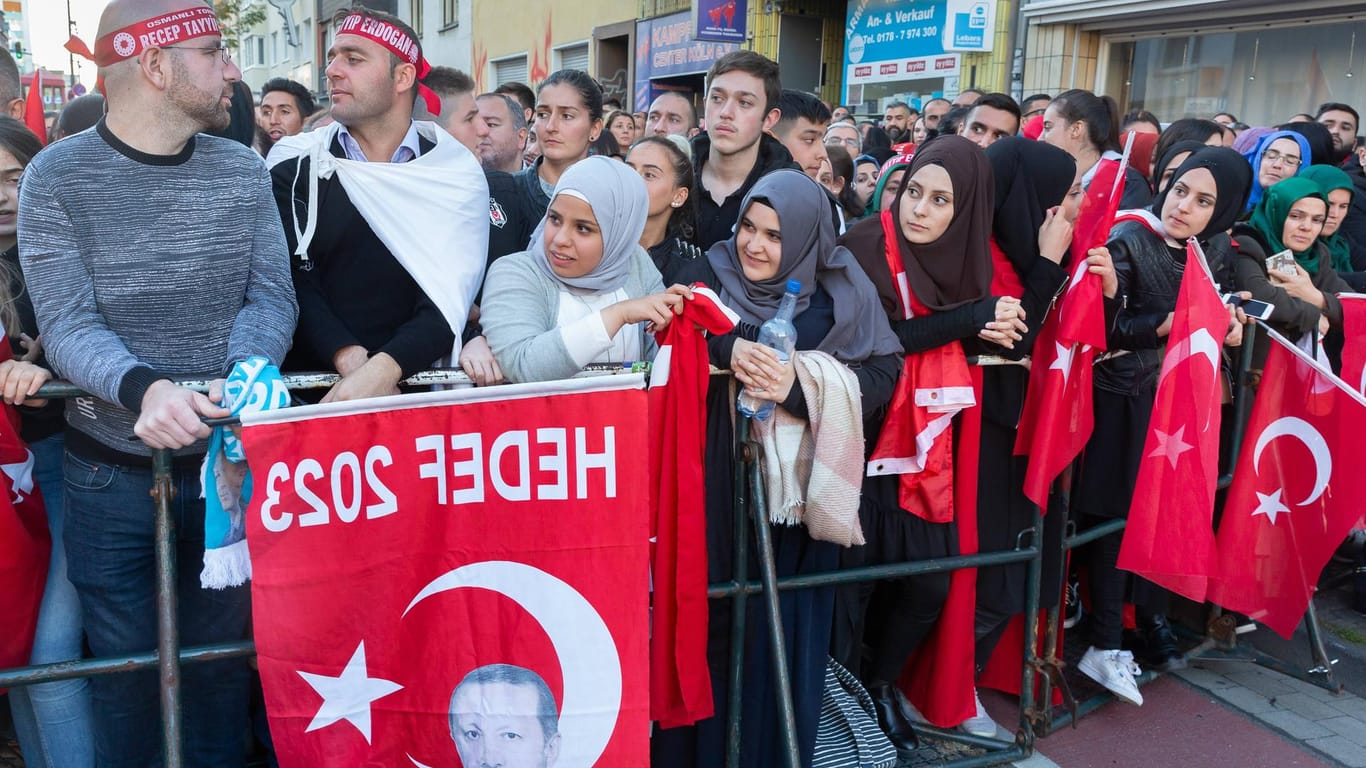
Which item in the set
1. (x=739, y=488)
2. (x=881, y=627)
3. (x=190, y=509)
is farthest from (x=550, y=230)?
(x=881, y=627)

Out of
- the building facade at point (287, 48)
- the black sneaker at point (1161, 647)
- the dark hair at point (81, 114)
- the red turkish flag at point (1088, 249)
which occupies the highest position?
the building facade at point (287, 48)

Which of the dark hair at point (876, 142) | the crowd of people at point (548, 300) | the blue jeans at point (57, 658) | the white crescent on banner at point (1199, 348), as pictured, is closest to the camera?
the crowd of people at point (548, 300)

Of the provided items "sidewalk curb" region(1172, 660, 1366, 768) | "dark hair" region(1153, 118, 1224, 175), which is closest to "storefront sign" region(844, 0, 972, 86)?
"dark hair" region(1153, 118, 1224, 175)

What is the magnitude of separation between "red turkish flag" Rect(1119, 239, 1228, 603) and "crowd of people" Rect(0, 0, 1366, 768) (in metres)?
0.36

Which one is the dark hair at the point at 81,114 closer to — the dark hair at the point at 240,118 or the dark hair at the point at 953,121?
the dark hair at the point at 240,118

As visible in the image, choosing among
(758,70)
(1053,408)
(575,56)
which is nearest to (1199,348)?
(1053,408)

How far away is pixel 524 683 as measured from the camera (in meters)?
2.51

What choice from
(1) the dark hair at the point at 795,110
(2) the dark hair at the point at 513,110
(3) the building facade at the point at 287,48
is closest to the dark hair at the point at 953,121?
(1) the dark hair at the point at 795,110

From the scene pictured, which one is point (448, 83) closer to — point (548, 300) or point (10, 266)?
point (548, 300)

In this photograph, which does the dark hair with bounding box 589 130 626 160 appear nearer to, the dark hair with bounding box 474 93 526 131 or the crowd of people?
the dark hair with bounding box 474 93 526 131

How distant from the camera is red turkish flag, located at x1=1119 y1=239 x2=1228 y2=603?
3.38 metres

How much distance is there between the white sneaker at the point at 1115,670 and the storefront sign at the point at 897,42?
32.7 ft

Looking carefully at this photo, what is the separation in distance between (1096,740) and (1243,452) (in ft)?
3.85

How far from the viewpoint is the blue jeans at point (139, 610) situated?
2.59 meters
